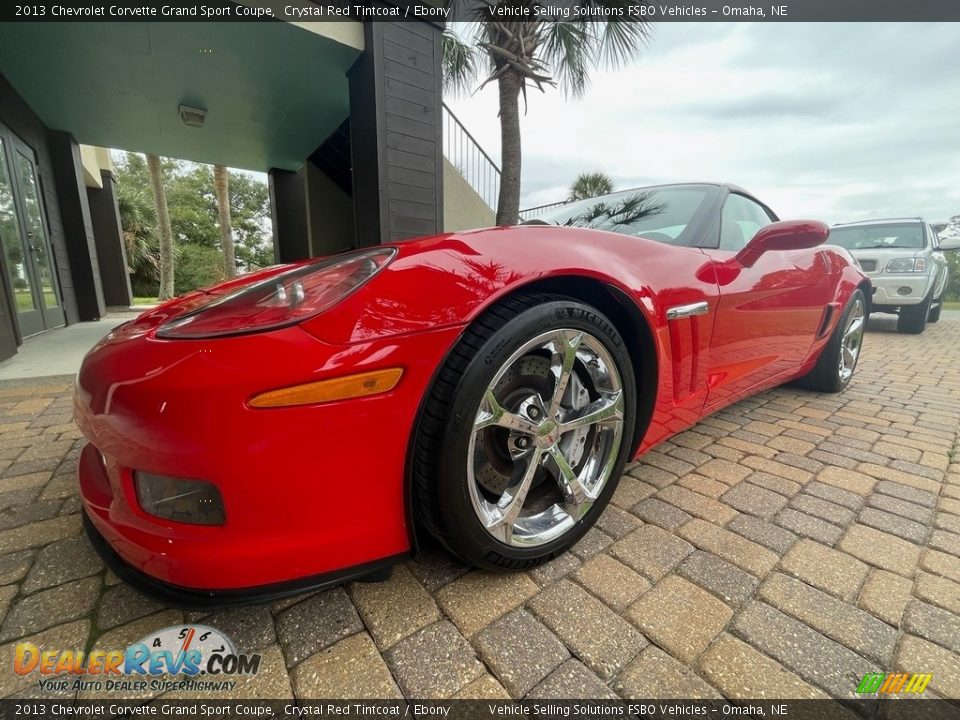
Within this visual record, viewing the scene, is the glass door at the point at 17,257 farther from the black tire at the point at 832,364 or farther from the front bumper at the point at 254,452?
the black tire at the point at 832,364

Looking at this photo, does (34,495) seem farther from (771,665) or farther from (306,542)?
(771,665)

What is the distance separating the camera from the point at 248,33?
396 centimetres

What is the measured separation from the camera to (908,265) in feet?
19.8

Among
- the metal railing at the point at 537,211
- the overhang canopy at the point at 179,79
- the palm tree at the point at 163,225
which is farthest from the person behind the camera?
the palm tree at the point at 163,225

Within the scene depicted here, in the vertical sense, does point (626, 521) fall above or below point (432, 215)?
below

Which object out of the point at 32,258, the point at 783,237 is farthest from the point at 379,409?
the point at 32,258

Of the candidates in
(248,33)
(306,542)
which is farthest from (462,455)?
(248,33)

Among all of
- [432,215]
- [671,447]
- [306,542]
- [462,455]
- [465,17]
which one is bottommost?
[671,447]

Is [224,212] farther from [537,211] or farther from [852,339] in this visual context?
[852,339]

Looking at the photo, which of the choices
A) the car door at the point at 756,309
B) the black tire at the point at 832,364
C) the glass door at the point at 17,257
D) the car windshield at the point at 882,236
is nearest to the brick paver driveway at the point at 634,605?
the car door at the point at 756,309

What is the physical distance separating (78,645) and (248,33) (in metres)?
4.88

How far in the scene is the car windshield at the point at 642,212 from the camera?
1.88 metres

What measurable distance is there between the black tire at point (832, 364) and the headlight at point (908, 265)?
14.5 ft

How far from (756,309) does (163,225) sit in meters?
16.2
